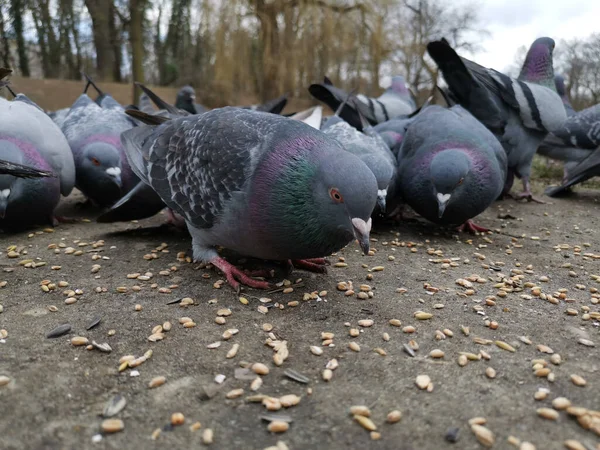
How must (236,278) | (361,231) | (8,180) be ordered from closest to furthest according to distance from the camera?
(361,231)
(236,278)
(8,180)

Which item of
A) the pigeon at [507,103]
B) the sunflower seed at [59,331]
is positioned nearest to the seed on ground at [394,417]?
the sunflower seed at [59,331]

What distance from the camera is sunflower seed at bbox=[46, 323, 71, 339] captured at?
2225 mm

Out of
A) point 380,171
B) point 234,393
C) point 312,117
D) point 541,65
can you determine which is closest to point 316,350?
Result: point 234,393

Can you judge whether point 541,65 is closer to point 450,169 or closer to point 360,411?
point 450,169

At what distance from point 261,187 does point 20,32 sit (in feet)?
58.2

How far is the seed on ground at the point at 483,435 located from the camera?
1.50 m

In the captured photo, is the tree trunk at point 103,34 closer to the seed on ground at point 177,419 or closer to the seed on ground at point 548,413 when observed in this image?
the seed on ground at point 177,419

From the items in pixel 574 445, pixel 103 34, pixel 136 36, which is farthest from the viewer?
pixel 103 34

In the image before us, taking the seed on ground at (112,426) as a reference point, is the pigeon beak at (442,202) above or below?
above

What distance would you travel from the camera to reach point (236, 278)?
2.92 meters

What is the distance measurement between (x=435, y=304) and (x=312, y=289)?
2.50 feet

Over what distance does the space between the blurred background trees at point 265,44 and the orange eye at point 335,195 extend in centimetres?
1065

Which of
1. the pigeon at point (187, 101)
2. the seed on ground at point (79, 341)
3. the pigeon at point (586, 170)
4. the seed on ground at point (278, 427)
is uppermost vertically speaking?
the pigeon at point (187, 101)

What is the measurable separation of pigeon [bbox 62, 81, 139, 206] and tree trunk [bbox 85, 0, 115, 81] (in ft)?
26.2
